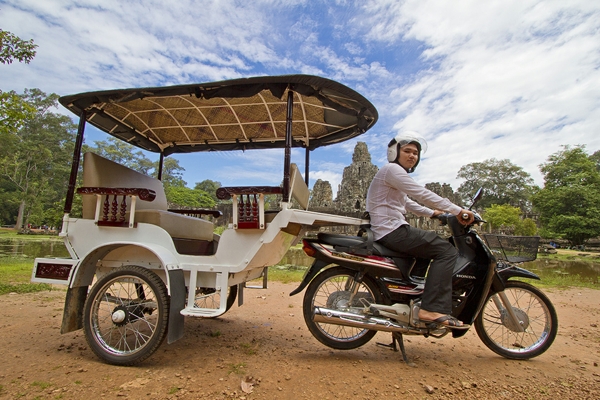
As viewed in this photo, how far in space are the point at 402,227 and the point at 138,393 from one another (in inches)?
88.2

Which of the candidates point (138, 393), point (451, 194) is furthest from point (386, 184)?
point (451, 194)

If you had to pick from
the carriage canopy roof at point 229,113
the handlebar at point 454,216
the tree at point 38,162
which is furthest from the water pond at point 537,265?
the tree at point 38,162

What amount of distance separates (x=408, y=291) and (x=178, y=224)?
2.20 metres

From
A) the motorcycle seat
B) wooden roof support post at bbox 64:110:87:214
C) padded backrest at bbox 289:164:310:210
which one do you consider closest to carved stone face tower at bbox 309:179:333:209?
padded backrest at bbox 289:164:310:210

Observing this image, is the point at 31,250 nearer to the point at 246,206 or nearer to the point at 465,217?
the point at 246,206

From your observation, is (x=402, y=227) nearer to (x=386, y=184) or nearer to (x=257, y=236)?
(x=386, y=184)

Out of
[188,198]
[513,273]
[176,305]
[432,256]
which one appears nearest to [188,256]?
[176,305]

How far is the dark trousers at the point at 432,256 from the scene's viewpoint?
276 centimetres

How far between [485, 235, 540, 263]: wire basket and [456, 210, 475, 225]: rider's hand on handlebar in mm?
482

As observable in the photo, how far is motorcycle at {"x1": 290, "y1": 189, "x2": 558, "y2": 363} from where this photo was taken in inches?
114

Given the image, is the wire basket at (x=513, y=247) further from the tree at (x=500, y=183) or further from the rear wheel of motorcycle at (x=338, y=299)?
the tree at (x=500, y=183)

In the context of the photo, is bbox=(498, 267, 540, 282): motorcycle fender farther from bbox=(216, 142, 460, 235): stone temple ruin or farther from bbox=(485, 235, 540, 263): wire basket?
bbox=(216, 142, 460, 235): stone temple ruin

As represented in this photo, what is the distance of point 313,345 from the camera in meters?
3.38

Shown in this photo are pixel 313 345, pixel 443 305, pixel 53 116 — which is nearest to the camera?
pixel 443 305
